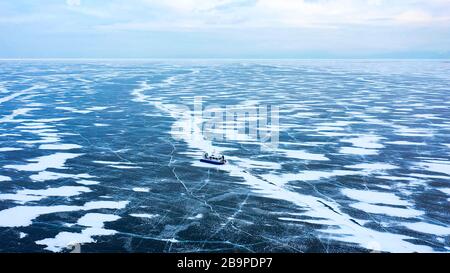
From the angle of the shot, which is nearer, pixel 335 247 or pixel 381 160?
pixel 335 247

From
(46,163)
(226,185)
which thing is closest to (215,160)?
(226,185)

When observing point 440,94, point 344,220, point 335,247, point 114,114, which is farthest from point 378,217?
point 440,94

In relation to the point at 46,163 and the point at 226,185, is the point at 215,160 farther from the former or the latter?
the point at 46,163

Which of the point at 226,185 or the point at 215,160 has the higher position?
the point at 215,160

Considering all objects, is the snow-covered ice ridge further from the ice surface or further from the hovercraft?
the hovercraft

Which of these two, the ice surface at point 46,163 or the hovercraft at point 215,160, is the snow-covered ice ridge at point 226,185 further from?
the hovercraft at point 215,160

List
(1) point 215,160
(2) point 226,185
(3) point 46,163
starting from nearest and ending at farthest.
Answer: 1. (2) point 226,185
2. (1) point 215,160
3. (3) point 46,163

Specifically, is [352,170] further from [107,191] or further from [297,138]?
[107,191]

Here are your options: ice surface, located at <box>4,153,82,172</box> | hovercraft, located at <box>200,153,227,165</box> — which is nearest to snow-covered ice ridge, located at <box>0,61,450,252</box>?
ice surface, located at <box>4,153,82,172</box>
